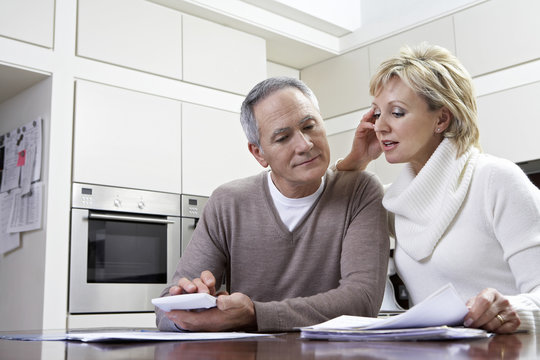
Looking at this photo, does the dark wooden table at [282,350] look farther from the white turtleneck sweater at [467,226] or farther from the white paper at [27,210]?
the white paper at [27,210]

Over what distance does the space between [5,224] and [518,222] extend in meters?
2.33

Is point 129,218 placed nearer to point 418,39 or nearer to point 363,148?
point 363,148

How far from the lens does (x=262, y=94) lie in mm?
1584

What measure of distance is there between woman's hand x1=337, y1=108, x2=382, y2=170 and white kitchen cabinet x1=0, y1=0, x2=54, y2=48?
5.28ft

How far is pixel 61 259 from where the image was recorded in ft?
8.19

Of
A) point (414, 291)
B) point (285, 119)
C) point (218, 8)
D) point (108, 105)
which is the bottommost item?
point (414, 291)

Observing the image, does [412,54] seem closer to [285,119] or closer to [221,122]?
[285,119]

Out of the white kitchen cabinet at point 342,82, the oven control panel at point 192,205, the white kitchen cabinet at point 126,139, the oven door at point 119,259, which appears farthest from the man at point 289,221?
the white kitchen cabinet at point 342,82

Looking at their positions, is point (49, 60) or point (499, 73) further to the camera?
point (499, 73)

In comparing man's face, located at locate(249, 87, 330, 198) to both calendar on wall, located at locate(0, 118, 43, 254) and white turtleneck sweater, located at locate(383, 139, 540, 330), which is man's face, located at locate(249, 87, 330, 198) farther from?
calendar on wall, located at locate(0, 118, 43, 254)

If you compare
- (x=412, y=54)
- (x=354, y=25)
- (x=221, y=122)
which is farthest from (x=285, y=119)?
(x=354, y=25)

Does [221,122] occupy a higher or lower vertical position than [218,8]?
lower

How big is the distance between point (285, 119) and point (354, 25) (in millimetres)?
2353

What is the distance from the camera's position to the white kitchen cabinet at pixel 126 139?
8.70 ft
